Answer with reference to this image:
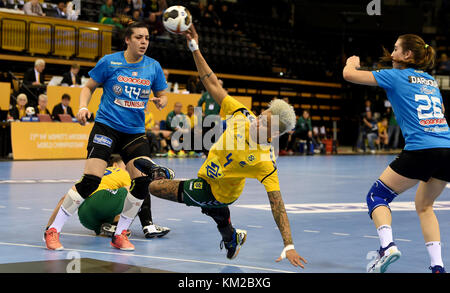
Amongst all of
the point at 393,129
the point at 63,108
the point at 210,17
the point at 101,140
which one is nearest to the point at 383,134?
the point at 393,129

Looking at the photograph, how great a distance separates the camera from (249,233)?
6336 millimetres

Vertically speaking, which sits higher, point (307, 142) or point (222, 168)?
point (222, 168)

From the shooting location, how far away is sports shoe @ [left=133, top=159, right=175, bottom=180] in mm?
5279

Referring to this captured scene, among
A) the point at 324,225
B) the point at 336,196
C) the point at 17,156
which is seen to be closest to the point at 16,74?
the point at 17,156

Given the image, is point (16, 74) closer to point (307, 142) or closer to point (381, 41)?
point (307, 142)

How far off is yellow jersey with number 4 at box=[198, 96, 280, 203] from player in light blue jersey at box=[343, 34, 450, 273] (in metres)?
0.79

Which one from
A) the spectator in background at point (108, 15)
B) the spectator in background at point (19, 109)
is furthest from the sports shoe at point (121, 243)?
the spectator in background at point (108, 15)

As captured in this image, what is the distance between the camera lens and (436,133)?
15.0 feet

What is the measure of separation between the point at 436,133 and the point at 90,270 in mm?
2591

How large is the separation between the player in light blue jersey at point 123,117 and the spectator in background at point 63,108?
1044cm

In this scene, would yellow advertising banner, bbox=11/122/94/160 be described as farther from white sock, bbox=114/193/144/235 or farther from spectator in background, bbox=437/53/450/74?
spectator in background, bbox=437/53/450/74

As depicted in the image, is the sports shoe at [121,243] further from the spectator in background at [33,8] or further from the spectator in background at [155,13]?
the spectator in background at [155,13]

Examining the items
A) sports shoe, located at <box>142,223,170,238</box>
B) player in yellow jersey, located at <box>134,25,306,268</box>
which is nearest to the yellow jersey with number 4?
player in yellow jersey, located at <box>134,25,306,268</box>

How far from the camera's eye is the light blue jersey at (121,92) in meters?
5.66
